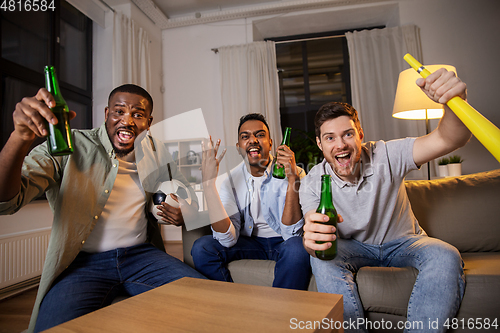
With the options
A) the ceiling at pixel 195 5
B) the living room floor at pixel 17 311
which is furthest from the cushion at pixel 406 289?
the ceiling at pixel 195 5

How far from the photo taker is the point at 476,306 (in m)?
1.05

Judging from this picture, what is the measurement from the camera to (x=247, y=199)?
1.60 meters

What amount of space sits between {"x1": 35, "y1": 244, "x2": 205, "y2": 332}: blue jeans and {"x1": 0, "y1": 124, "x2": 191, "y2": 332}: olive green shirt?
6 centimetres

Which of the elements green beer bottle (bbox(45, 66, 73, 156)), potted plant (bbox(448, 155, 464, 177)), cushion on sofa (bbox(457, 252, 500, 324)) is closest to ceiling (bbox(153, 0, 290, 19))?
potted plant (bbox(448, 155, 464, 177))

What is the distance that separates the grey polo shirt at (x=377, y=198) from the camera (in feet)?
4.17

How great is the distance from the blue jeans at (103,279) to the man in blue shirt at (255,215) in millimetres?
213

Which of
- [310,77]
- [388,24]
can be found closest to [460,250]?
[310,77]

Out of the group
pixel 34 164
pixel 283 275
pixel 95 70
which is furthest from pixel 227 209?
pixel 95 70

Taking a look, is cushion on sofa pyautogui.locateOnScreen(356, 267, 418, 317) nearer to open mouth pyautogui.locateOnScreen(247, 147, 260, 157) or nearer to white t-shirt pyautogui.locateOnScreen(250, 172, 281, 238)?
white t-shirt pyautogui.locateOnScreen(250, 172, 281, 238)

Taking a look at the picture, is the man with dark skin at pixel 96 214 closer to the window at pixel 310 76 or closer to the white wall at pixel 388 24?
the white wall at pixel 388 24

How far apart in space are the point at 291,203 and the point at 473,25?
3.79 m

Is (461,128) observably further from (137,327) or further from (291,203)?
(137,327)

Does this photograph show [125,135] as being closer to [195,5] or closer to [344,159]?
[344,159]

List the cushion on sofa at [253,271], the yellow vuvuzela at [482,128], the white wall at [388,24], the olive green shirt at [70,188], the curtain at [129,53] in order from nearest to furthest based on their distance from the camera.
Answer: the yellow vuvuzela at [482,128] < the olive green shirt at [70,188] < the cushion on sofa at [253,271] < the curtain at [129,53] < the white wall at [388,24]
